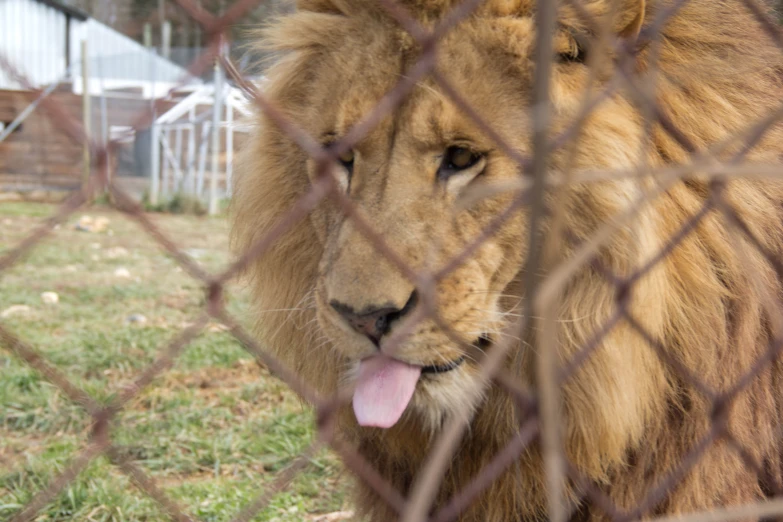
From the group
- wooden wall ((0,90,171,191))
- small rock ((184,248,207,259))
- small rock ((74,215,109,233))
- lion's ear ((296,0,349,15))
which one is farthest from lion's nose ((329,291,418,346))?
small rock ((74,215,109,233))

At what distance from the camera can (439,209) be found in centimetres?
192

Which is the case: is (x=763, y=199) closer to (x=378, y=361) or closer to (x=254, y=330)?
(x=378, y=361)

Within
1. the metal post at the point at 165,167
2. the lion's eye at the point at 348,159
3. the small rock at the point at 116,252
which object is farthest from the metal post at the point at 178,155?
the lion's eye at the point at 348,159

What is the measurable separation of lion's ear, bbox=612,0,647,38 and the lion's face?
0.68ft

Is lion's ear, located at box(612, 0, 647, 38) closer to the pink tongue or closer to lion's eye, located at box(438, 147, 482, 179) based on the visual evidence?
lion's eye, located at box(438, 147, 482, 179)

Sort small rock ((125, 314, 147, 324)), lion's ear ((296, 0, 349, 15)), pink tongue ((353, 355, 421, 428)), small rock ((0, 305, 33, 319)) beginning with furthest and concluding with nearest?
small rock ((0, 305, 33, 319)), small rock ((125, 314, 147, 324)), lion's ear ((296, 0, 349, 15)), pink tongue ((353, 355, 421, 428))

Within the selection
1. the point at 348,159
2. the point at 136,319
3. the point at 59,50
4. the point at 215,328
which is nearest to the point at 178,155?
the point at 136,319

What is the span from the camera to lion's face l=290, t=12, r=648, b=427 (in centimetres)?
184

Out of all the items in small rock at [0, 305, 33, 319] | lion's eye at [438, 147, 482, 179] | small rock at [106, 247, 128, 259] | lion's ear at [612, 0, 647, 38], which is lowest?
small rock at [106, 247, 128, 259]

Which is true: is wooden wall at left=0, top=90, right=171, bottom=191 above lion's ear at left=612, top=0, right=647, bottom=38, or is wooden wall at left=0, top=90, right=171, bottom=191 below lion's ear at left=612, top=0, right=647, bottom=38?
below

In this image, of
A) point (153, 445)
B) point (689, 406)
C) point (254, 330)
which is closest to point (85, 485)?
point (153, 445)

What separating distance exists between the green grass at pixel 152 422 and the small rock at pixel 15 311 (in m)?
0.06

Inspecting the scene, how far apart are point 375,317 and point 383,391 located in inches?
8.6

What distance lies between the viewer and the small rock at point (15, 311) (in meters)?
5.55
